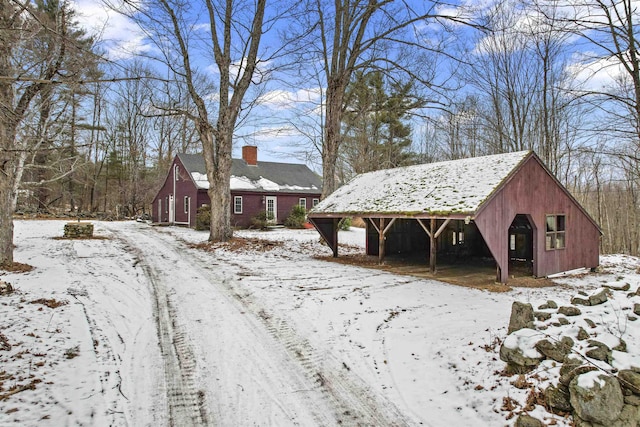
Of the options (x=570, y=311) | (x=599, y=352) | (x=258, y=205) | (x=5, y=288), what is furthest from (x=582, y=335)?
(x=258, y=205)

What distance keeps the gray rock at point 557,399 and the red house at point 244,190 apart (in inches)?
891

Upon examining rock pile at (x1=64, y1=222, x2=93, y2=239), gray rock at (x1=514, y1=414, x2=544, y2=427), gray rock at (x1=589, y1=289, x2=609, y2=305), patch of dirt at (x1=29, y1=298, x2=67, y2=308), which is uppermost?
rock pile at (x1=64, y1=222, x2=93, y2=239)

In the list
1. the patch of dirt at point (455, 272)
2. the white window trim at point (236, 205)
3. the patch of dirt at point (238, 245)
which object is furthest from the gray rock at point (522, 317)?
the white window trim at point (236, 205)

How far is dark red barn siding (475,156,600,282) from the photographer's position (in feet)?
31.2

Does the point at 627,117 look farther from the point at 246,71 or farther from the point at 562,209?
the point at 246,71

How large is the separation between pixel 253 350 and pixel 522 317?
12.0 ft

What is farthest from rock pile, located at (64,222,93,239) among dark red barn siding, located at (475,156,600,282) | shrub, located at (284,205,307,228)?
dark red barn siding, located at (475,156,600,282)

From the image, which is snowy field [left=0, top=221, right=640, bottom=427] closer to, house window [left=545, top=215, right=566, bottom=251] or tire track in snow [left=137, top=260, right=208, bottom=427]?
tire track in snow [left=137, top=260, right=208, bottom=427]

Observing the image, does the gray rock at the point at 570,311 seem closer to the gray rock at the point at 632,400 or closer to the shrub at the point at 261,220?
the gray rock at the point at 632,400

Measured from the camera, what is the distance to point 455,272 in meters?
11.4

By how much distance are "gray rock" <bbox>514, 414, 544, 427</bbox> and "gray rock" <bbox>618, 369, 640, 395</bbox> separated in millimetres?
923

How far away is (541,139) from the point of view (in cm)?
2212

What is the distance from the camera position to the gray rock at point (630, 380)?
366cm

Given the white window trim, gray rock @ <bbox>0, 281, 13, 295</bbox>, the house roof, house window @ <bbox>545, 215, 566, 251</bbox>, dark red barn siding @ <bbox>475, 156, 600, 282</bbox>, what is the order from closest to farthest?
1. gray rock @ <bbox>0, 281, 13, 295</bbox>
2. dark red barn siding @ <bbox>475, 156, 600, 282</bbox>
3. house window @ <bbox>545, 215, 566, 251</bbox>
4. the white window trim
5. the house roof
